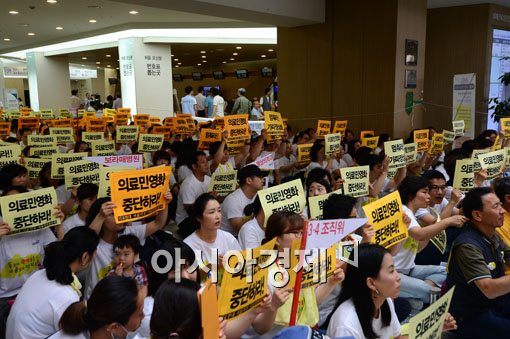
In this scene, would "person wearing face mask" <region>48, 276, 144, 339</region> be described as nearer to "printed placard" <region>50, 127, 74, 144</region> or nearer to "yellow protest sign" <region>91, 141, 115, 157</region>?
"yellow protest sign" <region>91, 141, 115, 157</region>

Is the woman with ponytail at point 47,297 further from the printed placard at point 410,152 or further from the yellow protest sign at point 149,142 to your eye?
the printed placard at point 410,152

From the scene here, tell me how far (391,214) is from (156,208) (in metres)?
1.69

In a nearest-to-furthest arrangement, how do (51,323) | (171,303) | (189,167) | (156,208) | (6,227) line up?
(171,303)
(51,323)
(6,227)
(156,208)
(189,167)

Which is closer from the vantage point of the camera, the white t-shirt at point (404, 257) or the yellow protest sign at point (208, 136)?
the white t-shirt at point (404, 257)

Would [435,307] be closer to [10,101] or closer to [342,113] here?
[342,113]

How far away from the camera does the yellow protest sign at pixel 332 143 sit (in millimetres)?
5970

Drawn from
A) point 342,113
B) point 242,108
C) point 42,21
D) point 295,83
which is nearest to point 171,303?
point 342,113

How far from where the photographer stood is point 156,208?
137 inches

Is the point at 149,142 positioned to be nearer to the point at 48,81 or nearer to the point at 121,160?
the point at 121,160

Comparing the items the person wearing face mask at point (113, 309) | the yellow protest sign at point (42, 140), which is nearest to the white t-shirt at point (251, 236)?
the person wearing face mask at point (113, 309)

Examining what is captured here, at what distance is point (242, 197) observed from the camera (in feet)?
14.3

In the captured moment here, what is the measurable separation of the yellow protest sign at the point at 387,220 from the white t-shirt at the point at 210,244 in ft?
3.41

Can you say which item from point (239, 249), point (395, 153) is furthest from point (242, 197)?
point (395, 153)

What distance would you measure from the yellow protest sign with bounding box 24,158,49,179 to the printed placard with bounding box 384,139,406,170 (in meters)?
3.75
